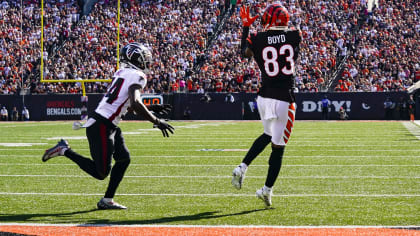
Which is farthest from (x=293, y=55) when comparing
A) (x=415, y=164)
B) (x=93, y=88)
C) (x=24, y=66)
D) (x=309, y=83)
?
(x=24, y=66)

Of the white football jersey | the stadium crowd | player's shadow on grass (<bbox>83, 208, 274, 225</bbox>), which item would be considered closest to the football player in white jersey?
the white football jersey

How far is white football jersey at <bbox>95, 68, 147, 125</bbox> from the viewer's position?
5703 millimetres

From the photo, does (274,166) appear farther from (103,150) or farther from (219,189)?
(103,150)

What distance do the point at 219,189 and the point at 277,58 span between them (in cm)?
190

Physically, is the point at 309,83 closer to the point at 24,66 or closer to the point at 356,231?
the point at 24,66

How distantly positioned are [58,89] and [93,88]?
185 cm

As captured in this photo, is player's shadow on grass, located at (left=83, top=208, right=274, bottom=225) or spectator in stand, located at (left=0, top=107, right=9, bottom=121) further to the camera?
spectator in stand, located at (left=0, top=107, right=9, bottom=121)

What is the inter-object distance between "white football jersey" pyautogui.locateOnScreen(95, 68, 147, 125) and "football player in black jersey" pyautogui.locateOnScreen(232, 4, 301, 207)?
1097mm

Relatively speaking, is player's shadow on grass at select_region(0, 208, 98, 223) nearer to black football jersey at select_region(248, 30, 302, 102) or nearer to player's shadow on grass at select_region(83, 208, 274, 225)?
player's shadow on grass at select_region(83, 208, 274, 225)

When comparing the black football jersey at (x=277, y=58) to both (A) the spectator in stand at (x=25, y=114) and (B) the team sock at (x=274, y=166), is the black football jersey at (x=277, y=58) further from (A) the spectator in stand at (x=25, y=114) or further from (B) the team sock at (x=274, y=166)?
(A) the spectator in stand at (x=25, y=114)

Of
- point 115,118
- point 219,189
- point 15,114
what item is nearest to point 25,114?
point 15,114

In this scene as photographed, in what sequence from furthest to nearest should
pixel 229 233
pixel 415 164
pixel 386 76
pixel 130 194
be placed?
1. pixel 386 76
2. pixel 415 164
3. pixel 130 194
4. pixel 229 233

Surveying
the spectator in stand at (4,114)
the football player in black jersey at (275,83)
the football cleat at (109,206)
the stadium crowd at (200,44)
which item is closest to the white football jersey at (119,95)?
the football cleat at (109,206)

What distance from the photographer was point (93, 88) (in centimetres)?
3225
